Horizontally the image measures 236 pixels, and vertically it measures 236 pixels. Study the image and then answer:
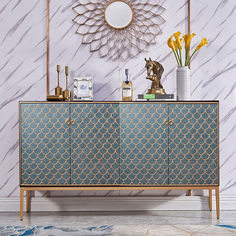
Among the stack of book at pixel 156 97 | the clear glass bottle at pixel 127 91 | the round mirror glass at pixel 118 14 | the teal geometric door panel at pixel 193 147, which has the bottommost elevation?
the teal geometric door panel at pixel 193 147

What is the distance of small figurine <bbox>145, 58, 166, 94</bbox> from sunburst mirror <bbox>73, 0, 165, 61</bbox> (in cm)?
30

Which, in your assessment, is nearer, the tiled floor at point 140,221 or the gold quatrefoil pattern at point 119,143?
the tiled floor at point 140,221

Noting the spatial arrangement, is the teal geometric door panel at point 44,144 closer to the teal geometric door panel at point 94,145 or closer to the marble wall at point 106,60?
the teal geometric door panel at point 94,145

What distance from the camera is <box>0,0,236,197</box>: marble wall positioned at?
10.4ft

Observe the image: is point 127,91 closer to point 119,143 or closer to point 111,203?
point 119,143

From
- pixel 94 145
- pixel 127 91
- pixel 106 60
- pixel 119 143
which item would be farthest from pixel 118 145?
pixel 106 60

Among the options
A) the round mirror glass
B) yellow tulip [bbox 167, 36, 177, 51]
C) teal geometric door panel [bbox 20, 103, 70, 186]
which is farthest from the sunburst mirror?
teal geometric door panel [bbox 20, 103, 70, 186]

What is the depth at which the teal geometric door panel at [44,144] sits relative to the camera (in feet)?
9.11

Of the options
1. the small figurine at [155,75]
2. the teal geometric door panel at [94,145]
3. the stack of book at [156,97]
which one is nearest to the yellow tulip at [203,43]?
the small figurine at [155,75]

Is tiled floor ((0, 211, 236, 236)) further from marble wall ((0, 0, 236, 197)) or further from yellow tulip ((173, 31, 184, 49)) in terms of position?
yellow tulip ((173, 31, 184, 49))

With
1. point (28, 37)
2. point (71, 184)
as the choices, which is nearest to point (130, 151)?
point (71, 184)

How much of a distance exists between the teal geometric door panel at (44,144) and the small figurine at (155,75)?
32.0 inches

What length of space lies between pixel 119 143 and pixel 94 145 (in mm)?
219

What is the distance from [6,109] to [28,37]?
75 centimetres
